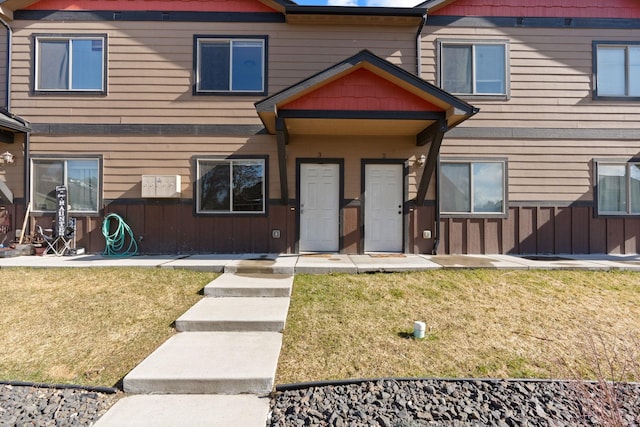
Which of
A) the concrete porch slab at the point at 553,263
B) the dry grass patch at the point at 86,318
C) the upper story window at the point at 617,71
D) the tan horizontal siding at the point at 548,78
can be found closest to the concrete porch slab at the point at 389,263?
the concrete porch slab at the point at 553,263

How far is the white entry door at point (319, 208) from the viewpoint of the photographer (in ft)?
23.9

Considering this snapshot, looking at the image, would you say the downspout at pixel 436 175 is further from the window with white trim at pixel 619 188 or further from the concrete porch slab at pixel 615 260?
the window with white trim at pixel 619 188

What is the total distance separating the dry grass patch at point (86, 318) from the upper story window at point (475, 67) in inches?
257

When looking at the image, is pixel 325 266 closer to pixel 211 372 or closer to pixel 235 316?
pixel 235 316

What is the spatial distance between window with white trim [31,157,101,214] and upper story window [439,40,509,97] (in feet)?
26.4

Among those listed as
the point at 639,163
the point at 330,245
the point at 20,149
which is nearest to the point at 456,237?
the point at 330,245

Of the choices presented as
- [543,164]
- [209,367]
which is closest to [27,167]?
[209,367]

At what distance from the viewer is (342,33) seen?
7.27 metres

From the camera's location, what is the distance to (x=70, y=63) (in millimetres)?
7188

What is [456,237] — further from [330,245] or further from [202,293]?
[202,293]

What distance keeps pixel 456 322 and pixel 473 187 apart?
171 inches

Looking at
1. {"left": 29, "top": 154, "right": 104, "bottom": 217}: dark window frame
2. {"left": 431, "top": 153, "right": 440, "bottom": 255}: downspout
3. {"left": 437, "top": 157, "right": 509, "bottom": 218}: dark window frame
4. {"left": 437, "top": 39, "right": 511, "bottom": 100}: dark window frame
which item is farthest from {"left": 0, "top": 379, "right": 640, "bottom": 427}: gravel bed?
{"left": 437, "top": 39, "right": 511, "bottom": 100}: dark window frame

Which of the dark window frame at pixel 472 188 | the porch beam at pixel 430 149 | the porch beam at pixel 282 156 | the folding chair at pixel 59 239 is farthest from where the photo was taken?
the dark window frame at pixel 472 188

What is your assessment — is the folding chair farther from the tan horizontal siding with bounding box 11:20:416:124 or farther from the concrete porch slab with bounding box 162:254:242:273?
the concrete porch slab with bounding box 162:254:242:273
